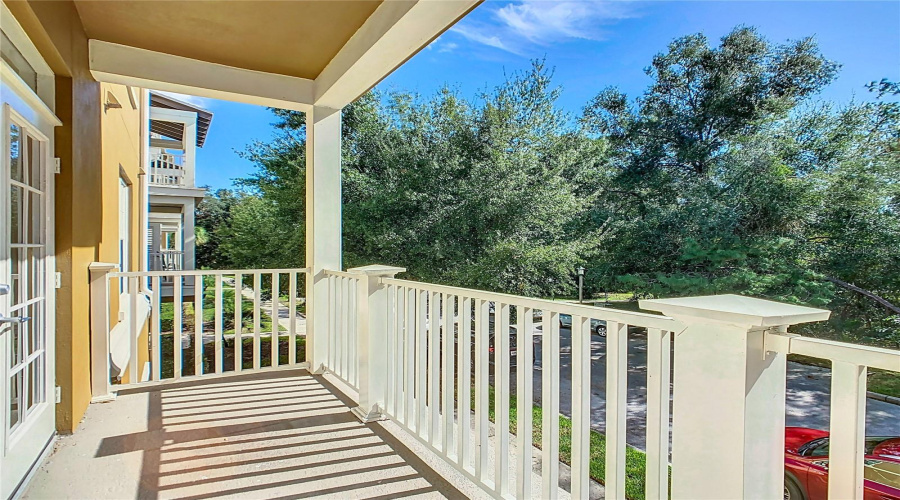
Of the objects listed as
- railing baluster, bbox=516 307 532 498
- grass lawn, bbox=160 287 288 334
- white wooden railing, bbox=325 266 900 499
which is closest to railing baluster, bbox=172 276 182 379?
white wooden railing, bbox=325 266 900 499

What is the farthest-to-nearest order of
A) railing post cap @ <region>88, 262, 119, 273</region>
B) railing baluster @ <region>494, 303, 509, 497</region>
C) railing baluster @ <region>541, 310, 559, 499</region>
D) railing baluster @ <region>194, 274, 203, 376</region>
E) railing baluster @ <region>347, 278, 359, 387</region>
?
railing baluster @ <region>194, 274, 203, 376</region> → railing baluster @ <region>347, 278, 359, 387</region> → railing post cap @ <region>88, 262, 119, 273</region> → railing baluster @ <region>494, 303, 509, 497</region> → railing baluster @ <region>541, 310, 559, 499</region>

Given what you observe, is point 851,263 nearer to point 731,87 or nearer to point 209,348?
point 731,87

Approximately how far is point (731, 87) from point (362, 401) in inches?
562

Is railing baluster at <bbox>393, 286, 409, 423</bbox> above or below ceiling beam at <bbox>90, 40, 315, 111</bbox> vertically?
below

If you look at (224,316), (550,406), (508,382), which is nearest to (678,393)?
(550,406)

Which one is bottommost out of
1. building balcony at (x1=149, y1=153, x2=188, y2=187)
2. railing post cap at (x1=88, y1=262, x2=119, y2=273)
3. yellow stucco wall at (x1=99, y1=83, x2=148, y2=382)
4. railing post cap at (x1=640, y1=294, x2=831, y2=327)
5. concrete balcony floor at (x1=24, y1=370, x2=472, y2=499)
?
concrete balcony floor at (x1=24, y1=370, x2=472, y2=499)

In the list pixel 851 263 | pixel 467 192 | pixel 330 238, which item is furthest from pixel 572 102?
pixel 330 238

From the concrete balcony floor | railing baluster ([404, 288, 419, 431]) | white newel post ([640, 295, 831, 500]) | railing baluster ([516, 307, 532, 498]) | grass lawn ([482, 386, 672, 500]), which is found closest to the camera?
white newel post ([640, 295, 831, 500])

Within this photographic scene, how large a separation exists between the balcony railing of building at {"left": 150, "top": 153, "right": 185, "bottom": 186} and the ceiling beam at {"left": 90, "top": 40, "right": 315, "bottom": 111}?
8.41 meters

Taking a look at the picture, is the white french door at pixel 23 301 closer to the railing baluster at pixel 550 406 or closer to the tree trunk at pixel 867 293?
the railing baluster at pixel 550 406

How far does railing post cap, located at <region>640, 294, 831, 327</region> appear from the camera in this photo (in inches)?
37.0

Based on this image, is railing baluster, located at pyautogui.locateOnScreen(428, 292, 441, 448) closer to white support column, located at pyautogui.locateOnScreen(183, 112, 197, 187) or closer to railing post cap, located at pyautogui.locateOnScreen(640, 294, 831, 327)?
railing post cap, located at pyautogui.locateOnScreen(640, 294, 831, 327)

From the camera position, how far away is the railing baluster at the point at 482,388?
1821 mm

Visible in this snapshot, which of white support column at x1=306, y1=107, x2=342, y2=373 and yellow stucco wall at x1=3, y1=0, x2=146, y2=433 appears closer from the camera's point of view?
yellow stucco wall at x1=3, y1=0, x2=146, y2=433
